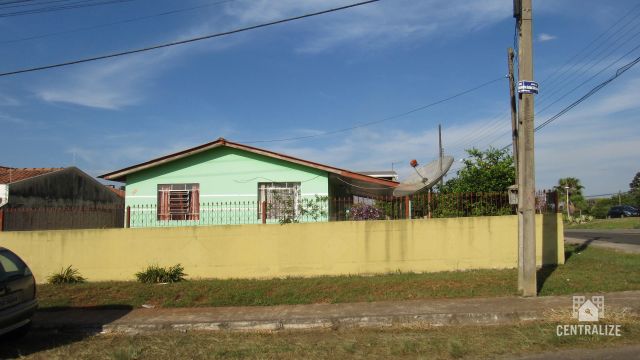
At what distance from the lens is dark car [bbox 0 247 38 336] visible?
704 centimetres

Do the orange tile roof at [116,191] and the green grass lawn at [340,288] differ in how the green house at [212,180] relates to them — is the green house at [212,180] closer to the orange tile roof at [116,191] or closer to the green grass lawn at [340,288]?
the green grass lawn at [340,288]

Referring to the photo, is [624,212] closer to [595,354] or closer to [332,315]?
[332,315]

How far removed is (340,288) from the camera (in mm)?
10398

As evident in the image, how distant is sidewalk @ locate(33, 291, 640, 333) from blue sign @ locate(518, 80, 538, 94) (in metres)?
3.66

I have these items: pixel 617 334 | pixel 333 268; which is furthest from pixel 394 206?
pixel 617 334

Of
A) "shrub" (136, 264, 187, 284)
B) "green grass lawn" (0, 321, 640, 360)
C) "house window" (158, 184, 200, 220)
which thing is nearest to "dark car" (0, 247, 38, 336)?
"green grass lawn" (0, 321, 640, 360)

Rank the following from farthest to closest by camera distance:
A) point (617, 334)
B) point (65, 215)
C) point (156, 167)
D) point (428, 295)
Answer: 1. point (156, 167)
2. point (65, 215)
3. point (428, 295)
4. point (617, 334)

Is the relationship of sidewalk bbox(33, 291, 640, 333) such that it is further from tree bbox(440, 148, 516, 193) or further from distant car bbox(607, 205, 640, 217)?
distant car bbox(607, 205, 640, 217)

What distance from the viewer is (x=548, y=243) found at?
39.6 ft

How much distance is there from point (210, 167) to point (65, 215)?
4.42 metres

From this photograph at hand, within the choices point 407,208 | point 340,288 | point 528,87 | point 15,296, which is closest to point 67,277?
point 15,296

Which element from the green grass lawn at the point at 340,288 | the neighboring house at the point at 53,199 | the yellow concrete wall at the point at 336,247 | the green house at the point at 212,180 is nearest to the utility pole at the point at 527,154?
the green grass lawn at the point at 340,288

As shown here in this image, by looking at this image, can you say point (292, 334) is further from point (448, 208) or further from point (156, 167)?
point (156, 167)

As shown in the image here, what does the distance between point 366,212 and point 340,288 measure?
255cm
